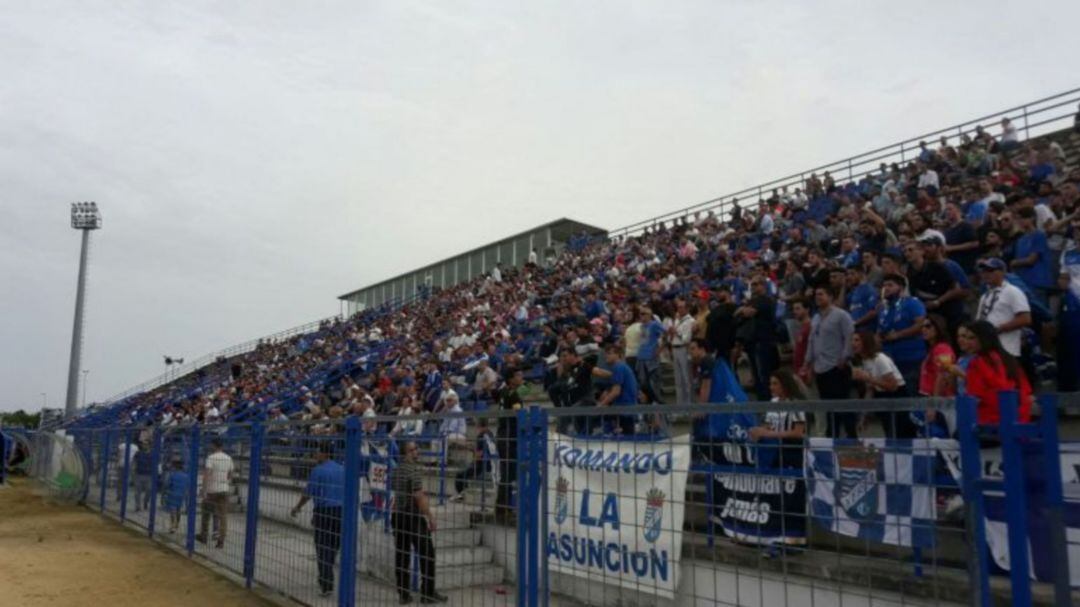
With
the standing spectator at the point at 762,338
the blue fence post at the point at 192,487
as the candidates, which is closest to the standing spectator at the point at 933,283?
the standing spectator at the point at 762,338

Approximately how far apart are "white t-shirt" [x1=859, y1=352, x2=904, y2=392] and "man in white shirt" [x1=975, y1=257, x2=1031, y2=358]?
0.81 m

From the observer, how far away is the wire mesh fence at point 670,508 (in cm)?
269

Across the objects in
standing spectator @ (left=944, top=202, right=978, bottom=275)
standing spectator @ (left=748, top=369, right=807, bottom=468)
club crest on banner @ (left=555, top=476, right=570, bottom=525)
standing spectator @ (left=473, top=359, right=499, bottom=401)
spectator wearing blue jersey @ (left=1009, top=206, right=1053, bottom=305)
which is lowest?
club crest on banner @ (left=555, top=476, right=570, bottom=525)

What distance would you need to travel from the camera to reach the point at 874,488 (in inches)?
114

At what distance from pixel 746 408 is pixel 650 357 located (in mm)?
7685

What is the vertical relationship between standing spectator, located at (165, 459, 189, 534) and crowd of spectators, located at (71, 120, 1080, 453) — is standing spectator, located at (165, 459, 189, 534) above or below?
below

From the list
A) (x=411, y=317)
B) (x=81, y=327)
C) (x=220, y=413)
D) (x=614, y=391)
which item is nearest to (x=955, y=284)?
(x=614, y=391)

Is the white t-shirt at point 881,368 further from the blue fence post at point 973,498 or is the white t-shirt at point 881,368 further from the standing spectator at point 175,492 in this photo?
the standing spectator at point 175,492

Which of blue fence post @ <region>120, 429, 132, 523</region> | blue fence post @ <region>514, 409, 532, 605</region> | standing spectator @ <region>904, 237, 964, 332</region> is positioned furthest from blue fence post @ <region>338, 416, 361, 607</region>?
blue fence post @ <region>120, 429, 132, 523</region>

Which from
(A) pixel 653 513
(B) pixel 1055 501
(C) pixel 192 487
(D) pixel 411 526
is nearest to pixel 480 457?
(D) pixel 411 526

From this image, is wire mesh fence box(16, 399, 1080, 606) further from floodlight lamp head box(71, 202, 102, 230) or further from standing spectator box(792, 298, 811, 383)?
floodlight lamp head box(71, 202, 102, 230)

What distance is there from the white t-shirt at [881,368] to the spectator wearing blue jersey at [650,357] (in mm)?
4108

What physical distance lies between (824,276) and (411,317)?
2519 centimetres

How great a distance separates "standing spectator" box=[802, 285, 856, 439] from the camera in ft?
24.4
